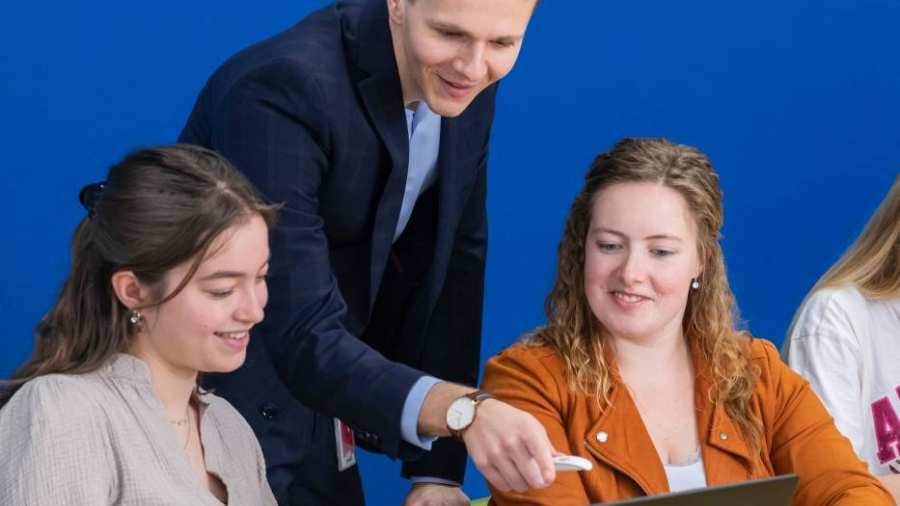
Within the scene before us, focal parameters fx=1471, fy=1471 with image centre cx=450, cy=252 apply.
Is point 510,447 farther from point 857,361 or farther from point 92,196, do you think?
point 857,361

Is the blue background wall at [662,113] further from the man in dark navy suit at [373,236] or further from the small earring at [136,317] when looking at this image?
the small earring at [136,317]

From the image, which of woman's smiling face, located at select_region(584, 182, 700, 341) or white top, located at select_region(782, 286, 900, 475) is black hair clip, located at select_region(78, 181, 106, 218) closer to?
woman's smiling face, located at select_region(584, 182, 700, 341)

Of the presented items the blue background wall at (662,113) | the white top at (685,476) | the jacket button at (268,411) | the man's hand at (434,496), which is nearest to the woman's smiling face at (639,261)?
the white top at (685,476)

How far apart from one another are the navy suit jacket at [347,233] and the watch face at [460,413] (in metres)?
0.10

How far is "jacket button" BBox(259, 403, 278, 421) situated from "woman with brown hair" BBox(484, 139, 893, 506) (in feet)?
0.96

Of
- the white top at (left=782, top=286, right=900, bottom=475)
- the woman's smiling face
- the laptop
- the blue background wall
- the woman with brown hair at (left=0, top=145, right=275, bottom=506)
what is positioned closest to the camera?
the laptop

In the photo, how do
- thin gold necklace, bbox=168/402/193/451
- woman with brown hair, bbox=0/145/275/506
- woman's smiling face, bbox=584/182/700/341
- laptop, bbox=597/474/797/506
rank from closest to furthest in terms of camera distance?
1. laptop, bbox=597/474/797/506
2. woman with brown hair, bbox=0/145/275/506
3. thin gold necklace, bbox=168/402/193/451
4. woman's smiling face, bbox=584/182/700/341

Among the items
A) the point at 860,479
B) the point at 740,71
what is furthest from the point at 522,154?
the point at 860,479

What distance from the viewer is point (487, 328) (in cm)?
319

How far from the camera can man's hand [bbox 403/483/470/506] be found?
77.2 inches

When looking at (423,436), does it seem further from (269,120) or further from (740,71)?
(740,71)

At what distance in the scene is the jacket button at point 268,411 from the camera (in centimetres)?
197

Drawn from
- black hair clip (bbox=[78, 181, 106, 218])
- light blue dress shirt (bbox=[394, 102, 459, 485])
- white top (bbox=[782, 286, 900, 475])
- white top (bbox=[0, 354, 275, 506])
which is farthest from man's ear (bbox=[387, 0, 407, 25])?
white top (bbox=[782, 286, 900, 475])

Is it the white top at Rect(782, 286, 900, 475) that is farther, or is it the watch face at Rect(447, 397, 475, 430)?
the white top at Rect(782, 286, 900, 475)
